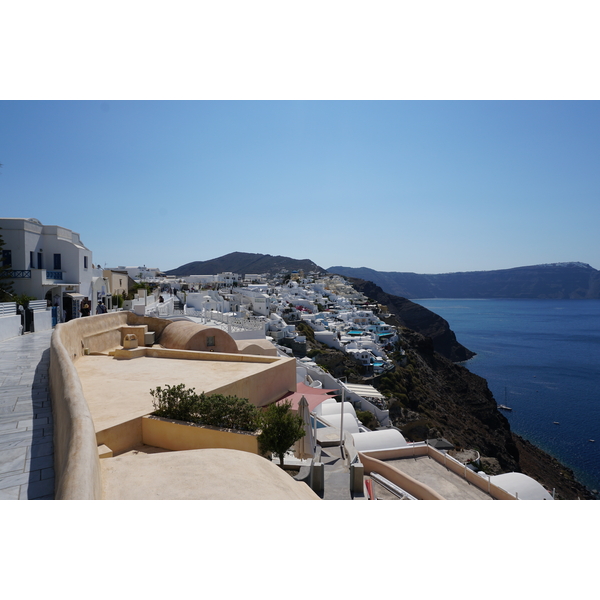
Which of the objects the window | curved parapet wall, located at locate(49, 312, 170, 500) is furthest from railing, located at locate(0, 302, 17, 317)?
the window

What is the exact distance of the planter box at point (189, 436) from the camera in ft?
16.7

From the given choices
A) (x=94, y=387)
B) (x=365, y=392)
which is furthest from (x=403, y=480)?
(x=365, y=392)

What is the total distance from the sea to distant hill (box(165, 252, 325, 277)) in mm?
78019

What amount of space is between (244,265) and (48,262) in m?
158

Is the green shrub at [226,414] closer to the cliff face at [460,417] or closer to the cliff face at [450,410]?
the cliff face at [450,410]

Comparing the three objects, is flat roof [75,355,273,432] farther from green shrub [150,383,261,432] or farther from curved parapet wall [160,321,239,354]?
curved parapet wall [160,321,239,354]

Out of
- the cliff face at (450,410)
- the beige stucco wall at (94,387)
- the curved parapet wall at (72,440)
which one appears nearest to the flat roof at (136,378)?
the beige stucco wall at (94,387)

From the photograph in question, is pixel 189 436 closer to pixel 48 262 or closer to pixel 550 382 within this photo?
pixel 48 262

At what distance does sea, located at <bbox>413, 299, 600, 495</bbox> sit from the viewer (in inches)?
1319

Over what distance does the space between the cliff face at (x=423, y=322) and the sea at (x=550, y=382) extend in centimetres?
395

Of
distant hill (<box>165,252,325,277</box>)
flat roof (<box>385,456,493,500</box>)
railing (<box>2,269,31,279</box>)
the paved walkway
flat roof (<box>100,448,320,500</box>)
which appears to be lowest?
flat roof (<box>385,456,493,500</box>)

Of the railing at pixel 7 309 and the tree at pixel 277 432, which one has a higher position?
the railing at pixel 7 309

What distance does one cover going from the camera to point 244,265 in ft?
569

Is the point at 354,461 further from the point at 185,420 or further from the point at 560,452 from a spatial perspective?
the point at 560,452
